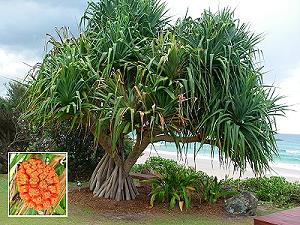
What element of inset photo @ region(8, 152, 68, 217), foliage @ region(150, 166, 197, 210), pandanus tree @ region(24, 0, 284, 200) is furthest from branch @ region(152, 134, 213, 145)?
inset photo @ region(8, 152, 68, 217)

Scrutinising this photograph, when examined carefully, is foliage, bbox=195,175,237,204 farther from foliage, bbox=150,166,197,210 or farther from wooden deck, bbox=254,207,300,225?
wooden deck, bbox=254,207,300,225

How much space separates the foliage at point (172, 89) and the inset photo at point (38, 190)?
Answer: 1170mm

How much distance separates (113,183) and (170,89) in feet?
6.35

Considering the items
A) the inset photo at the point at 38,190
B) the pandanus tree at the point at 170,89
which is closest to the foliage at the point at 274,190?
the pandanus tree at the point at 170,89

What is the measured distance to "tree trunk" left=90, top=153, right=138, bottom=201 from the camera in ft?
20.8

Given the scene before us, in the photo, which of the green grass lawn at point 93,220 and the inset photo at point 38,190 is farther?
the green grass lawn at point 93,220

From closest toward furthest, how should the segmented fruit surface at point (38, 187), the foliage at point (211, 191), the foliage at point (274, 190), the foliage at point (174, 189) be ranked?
the segmented fruit surface at point (38, 187), the foliage at point (174, 189), the foliage at point (211, 191), the foliage at point (274, 190)

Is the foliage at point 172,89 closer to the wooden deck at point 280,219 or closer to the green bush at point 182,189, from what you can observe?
the green bush at point 182,189

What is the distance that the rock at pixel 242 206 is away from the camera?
18.7 feet

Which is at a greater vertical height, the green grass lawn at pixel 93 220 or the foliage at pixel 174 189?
the foliage at pixel 174 189

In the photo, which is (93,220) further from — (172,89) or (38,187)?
(172,89)

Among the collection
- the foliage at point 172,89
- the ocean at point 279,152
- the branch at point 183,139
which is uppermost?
the foliage at point 172,89

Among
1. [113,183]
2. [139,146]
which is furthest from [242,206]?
[113,183]

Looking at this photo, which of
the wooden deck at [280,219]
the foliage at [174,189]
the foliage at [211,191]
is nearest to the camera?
the wooden deck at [280,219]
